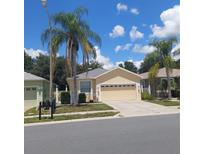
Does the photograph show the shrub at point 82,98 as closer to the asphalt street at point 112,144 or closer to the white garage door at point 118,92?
the white garage door at point 118,92

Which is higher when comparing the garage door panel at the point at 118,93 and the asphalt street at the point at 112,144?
the garage door panel at the point at 118,93

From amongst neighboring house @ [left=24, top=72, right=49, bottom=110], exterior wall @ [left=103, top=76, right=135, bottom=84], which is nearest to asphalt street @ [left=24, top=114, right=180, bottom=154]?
neighboring house @ [left=24, top=72, right=49, bottom=110]

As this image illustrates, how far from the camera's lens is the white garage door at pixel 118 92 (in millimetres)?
32644

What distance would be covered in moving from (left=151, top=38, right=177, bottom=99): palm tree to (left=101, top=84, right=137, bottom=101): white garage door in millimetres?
3957

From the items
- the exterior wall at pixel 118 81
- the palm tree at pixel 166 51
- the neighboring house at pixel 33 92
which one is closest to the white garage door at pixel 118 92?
the exterior wall at pixel 118 81

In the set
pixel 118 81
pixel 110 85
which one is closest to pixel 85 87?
pixel 110 85

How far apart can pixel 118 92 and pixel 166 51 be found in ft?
21.1

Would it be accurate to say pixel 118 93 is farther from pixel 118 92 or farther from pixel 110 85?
pixel 110 85

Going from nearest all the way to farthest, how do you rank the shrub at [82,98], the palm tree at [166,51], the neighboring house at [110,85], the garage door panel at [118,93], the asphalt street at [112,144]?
1. the asphalt street at [112,144]
2. the shrub at [82,98]
3. the palm tree at [166,51]
4. the neighboring house at [110,85]
5. the garage door panel at [118,93]

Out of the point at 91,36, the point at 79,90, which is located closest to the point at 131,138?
the point at 91,36

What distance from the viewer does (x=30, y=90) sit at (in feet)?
94.6

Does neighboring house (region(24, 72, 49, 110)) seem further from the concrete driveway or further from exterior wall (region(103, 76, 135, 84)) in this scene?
the concrete driveway
